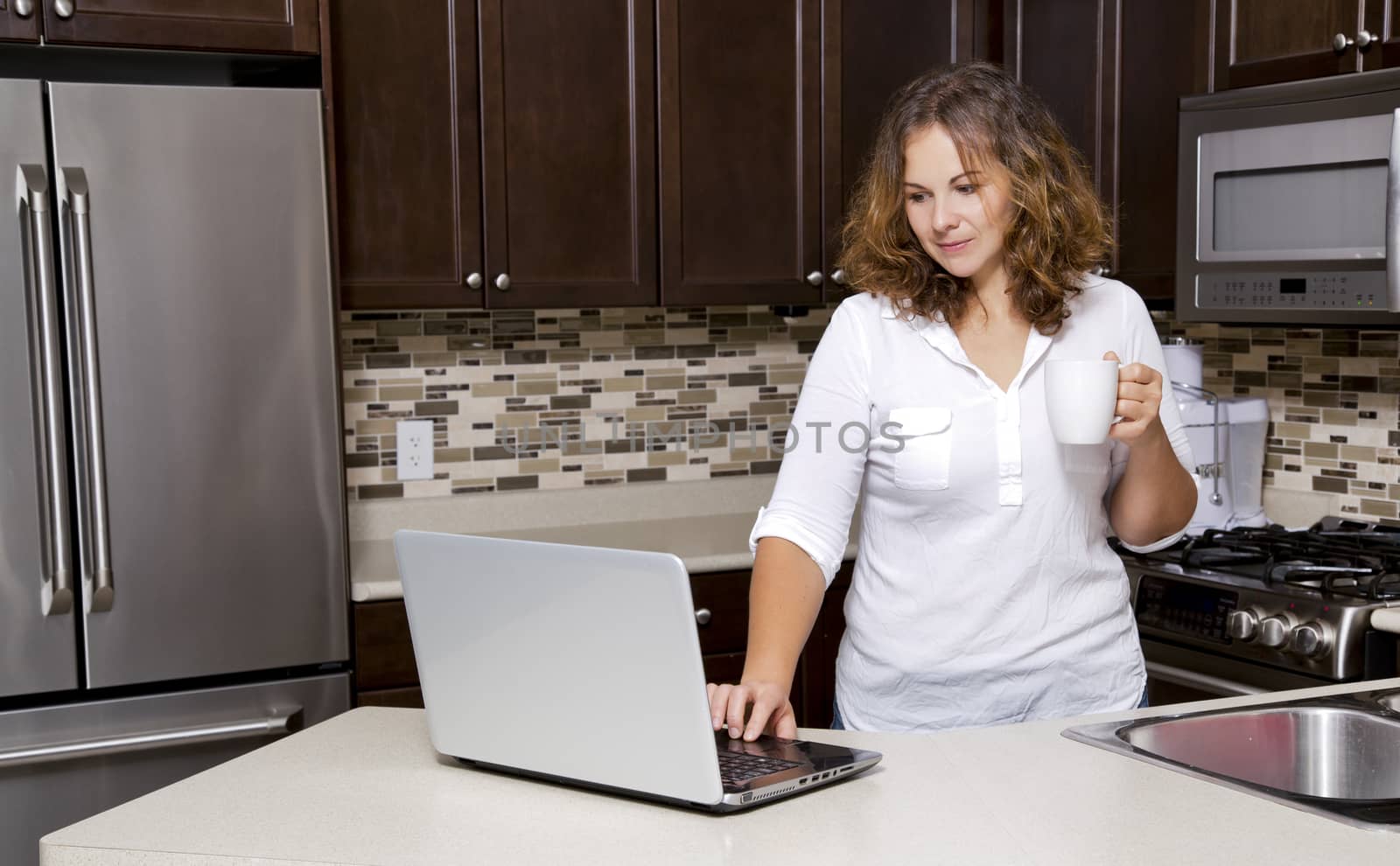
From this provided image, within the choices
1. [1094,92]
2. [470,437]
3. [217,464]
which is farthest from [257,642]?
[1094,92]

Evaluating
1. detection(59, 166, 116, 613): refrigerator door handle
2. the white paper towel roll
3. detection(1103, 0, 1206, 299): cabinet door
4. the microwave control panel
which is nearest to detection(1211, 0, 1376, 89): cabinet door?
detection(1103, 0, 1206, 299): cabinet door

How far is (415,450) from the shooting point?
10.3 ft

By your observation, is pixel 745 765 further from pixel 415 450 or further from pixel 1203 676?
pixel 415 450

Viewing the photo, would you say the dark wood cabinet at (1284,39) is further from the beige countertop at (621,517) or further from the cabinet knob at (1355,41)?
the beige countertop at (621,517)

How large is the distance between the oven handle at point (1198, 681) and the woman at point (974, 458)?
806 millimetres

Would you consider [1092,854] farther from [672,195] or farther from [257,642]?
[672,195]

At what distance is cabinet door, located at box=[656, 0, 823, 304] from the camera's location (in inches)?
116

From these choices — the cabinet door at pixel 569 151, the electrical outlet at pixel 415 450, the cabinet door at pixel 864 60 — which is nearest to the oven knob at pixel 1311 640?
the cabinet door at pixel 864 60

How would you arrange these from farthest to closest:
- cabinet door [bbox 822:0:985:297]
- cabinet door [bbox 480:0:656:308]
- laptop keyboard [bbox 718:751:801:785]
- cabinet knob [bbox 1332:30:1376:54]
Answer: cabinet door [bbox 822:0:985:297] → cabinet door [bbox 480:0:656:308] → cabinet knob [bbox 1332:30:1376:54] → laptop keyboard [bbox 718:751:801:785]

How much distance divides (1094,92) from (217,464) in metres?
1.97

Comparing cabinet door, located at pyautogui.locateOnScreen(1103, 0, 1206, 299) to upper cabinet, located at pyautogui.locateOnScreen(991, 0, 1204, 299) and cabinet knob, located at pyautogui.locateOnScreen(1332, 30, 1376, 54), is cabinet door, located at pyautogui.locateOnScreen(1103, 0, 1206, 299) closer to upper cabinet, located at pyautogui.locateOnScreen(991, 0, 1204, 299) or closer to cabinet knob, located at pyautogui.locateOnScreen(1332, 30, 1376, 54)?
upper cabinet, located at pyautogui.locateOnScreen(991, 0, 1204, 299)

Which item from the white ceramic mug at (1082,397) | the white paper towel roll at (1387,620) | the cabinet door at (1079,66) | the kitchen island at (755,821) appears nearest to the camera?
the kitchen island at (755,821)

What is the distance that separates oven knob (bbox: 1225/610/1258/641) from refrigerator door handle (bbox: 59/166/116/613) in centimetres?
196

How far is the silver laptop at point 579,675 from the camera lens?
44.9 inches
